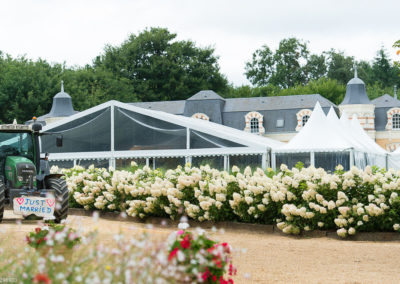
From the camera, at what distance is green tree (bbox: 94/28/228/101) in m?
55.1

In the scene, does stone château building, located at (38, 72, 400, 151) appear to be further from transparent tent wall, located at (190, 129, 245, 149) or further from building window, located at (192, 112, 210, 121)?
transparent tent wall, located at (190, 129, 245, 149)

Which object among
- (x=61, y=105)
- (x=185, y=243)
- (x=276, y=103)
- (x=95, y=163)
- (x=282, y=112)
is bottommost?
(x=185, y=243)

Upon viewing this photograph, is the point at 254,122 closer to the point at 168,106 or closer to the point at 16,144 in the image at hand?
the point at 168,106

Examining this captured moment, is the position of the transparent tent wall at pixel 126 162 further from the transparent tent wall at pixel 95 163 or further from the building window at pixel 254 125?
the building window at pixel 254 125

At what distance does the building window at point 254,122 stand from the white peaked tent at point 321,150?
90.1 feet

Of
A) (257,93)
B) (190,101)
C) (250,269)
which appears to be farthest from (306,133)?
(257,93)

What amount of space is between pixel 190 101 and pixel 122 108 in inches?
1117

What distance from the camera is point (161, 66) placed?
54.5 metres

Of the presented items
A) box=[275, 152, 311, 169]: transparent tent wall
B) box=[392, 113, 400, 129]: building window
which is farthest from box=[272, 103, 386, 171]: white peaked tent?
box=[392, 113, 400, 129]: building window

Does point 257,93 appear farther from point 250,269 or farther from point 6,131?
point 250,269

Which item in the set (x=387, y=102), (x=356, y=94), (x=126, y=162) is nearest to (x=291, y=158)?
(x=126, y=162)

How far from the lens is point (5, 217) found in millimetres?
13047

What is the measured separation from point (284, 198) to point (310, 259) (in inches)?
119

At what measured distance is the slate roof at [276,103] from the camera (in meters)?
48.4
